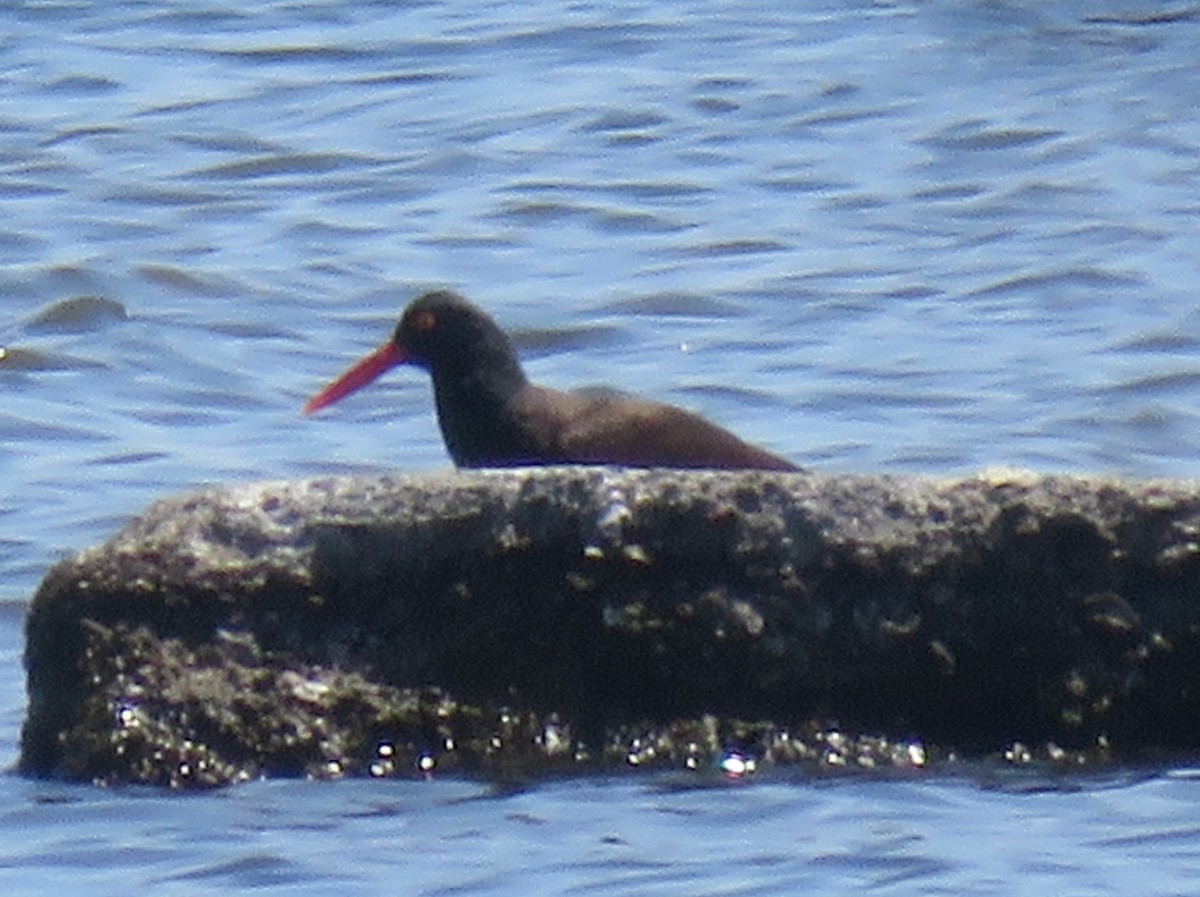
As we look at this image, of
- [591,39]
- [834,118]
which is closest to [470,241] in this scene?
[834,118]

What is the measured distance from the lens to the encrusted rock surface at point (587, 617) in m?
6.09

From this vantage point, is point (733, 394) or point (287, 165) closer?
point (733, 394)

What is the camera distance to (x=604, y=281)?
426 inches

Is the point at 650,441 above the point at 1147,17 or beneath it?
beneath

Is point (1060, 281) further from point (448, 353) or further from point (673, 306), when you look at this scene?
point (448, 353)

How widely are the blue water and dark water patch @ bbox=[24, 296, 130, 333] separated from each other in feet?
0.08

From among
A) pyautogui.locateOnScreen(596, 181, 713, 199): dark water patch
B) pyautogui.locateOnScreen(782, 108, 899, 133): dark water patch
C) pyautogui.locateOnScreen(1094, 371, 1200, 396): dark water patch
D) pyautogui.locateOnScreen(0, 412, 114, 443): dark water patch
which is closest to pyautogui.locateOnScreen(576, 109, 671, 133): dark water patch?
pyautogui.locateOnScreen(782, 108, 899, 133): dark water patch

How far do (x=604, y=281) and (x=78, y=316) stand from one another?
158 cm

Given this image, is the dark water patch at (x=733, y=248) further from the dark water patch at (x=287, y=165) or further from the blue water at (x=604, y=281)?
the dark water patch at (x=287, y=165)

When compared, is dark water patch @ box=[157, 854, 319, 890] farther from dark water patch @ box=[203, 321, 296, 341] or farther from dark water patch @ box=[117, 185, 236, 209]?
dark water patch @ box=[117, 185, 236, 209]

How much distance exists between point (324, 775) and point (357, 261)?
5.10 metres

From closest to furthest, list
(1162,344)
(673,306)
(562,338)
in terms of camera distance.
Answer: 1. (1162,344)
2. (562,338)
3. (673,306)

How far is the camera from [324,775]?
613 centimetres

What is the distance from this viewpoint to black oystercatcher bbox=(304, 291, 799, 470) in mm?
7809
